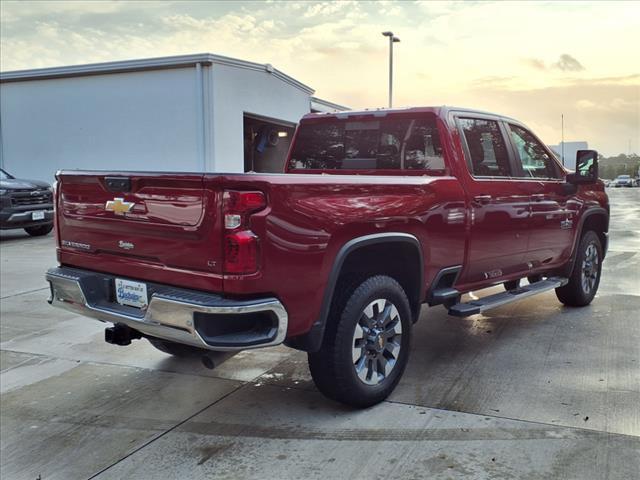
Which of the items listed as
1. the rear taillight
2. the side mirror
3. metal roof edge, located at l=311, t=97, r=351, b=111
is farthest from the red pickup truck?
metal roof edge, located at l=311, t=97, r=351, b=111

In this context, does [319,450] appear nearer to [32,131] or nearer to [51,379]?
[51,379]

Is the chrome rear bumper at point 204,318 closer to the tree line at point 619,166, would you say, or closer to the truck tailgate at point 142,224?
the truck tailgate at point 142,224

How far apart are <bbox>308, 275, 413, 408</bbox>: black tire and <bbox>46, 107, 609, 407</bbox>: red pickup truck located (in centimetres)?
1

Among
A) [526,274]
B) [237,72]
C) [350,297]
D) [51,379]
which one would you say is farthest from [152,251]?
[237,72]

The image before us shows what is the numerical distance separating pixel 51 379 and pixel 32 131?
56.1ft

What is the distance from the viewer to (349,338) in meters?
3.65

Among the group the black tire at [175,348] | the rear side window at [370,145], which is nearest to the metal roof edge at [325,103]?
the rear side window at [370,145]

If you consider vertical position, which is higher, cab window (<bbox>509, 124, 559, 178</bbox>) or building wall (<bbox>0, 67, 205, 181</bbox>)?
building wall (<bbox>0, 67, 205, 181</bbox>)

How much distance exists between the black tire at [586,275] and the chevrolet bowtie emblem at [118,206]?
15.1 feet

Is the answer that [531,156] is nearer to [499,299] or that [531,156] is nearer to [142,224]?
[499,299]

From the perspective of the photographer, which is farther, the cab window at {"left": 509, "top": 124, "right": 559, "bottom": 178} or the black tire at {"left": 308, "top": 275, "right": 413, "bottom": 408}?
the cab window at {"left": 509, "top": 124, "right": 559, "bottom": 178}

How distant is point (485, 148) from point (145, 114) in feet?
→ 47.3

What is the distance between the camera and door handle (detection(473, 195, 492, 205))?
4.62 metres

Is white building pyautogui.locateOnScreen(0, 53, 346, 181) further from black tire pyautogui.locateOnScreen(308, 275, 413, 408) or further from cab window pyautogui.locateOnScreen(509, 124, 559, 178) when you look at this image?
black tire pyautogui.locateOnScreen(308, 275, 413, 408)
